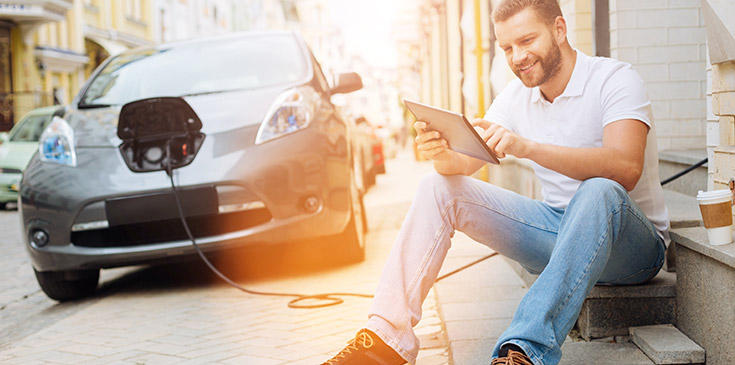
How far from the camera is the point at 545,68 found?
9.34 feet

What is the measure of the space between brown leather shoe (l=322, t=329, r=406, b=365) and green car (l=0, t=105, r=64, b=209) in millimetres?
8993

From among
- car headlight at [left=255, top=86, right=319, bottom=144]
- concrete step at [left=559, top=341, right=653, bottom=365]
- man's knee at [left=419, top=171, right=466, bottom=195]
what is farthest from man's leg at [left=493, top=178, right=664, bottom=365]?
car headlight at [left=255, top=86, right=319, bottom=144]

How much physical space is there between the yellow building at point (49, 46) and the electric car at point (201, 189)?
60.6 ft

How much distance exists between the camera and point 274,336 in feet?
12.0

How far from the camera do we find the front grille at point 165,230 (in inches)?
180

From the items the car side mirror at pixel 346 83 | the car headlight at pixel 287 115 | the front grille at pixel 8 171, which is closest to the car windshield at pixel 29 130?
the front grille at pixel 8 171

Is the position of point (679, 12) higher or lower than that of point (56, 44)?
lower

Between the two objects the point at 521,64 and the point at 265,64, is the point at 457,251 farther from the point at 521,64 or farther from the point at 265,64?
the point at 521,64

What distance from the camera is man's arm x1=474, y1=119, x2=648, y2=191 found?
101 inches

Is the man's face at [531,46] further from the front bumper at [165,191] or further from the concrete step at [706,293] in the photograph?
the front bumper at [165,191]

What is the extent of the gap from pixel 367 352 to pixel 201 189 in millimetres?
2143

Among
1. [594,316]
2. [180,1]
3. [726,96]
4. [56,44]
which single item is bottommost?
[594,316]

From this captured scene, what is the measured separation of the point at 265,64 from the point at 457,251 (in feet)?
5.63

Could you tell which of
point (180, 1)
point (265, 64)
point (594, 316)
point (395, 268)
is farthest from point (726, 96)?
point (180, 1)
